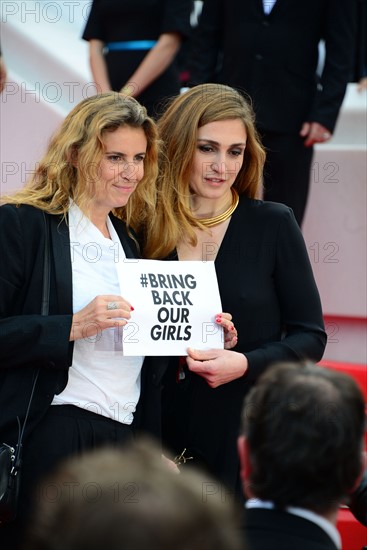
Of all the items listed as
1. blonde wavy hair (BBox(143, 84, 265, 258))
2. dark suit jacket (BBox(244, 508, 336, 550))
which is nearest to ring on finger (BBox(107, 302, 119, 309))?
blonde wavy hair (BBox(143, 84, 265, 258))

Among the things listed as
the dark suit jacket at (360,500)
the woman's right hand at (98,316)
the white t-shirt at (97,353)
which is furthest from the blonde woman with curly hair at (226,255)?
the dark suit jacket at (360,500)

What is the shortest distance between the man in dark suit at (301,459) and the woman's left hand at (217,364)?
42.0 inches

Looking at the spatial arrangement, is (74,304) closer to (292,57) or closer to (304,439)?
(304,439)

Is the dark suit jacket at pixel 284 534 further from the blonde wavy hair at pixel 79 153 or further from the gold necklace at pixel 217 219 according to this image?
the gold necklace at pixel 217 219

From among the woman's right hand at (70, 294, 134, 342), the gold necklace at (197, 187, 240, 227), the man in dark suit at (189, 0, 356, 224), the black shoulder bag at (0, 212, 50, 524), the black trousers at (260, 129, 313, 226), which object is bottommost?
the black shoulder bag at (0, 212, 50, 524)

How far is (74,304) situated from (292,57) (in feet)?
6.91

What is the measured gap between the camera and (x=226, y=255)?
10.3 ft

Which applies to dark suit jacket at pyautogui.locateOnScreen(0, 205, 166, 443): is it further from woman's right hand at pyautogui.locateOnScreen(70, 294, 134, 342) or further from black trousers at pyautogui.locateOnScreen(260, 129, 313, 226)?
black trousers at pyautogui.locateOnScreen(260, 129, 313, 226)

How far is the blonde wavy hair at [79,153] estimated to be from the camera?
2.92m

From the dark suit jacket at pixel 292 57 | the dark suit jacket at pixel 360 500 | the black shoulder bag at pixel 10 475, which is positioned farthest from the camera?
→ the dark suit jacket at pixel 292 57

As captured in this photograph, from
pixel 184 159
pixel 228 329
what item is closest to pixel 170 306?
pixel 228 329

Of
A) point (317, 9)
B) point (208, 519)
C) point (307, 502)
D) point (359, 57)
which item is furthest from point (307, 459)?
point (359, 57)

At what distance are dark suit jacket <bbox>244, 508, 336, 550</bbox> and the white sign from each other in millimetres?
1100

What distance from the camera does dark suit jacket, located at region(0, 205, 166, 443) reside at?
272 centimetres
